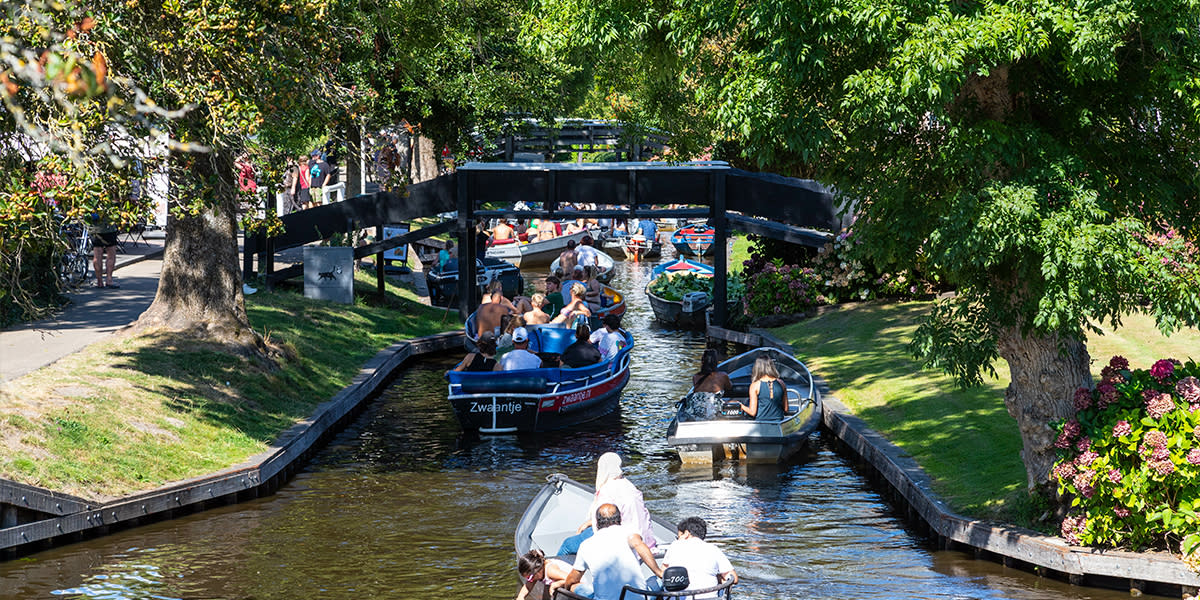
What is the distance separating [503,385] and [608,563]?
938 centimetres

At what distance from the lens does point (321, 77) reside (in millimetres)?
16938

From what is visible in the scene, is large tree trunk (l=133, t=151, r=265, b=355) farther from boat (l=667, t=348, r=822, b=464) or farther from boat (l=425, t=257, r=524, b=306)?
boat (l=425, t=257, r=524, b=306)

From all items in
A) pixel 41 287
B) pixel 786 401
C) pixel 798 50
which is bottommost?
pixel 786 401

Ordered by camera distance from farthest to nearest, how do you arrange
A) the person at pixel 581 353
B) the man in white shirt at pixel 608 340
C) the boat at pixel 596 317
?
the boat at pixel 596 317 → the man in white shirt at pixel 608 340 → the person at pixel 581 353

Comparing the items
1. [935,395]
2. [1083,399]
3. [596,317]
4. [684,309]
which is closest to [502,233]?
[684,309]

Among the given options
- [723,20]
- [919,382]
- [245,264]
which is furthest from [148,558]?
[245,264]

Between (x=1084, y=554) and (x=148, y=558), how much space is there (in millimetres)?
9388

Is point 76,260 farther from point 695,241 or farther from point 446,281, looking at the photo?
point 695,241

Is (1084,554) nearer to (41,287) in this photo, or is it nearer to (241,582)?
(241,582)

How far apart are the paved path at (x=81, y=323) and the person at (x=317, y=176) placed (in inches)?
474

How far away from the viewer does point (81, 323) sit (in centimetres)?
2148

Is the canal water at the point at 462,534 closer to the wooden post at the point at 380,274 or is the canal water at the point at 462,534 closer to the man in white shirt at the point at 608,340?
the man in white shirt at the point at 608,340

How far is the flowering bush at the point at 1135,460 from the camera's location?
1120 cm

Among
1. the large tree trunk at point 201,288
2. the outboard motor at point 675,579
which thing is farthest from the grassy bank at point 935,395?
the large tree trunk at point 201,288
